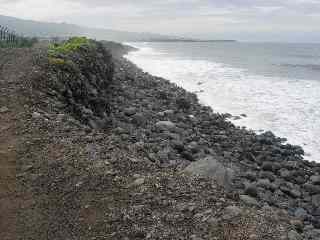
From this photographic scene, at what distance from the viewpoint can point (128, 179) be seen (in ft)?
26.1

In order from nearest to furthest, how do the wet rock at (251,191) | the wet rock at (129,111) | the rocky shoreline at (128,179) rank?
the rocky shoreline at (128,179)
the wet rock at (251,191)
the wet rock at (129,111)

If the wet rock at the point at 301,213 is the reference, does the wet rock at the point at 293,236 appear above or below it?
above

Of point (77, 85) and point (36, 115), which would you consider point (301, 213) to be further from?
point (77, 85)

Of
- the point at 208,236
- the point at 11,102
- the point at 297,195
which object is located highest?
the point at 11,102

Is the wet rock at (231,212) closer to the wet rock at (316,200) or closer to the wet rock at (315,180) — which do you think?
the wet rock at (316,200)

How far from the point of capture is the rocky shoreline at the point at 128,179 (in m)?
6.72

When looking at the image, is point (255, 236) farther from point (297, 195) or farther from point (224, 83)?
point (224, 83)

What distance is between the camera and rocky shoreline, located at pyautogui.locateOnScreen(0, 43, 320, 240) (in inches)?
265

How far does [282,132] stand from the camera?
19.8 m

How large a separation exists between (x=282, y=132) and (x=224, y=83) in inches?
658

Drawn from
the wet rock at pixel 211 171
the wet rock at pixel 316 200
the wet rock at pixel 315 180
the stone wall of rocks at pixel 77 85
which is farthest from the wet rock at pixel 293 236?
the wet rock at pixel 315 180

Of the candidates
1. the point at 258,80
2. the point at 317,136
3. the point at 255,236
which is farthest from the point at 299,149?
the point at 258,80

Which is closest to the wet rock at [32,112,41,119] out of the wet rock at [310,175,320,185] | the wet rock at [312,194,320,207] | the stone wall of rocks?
the stone wall of rocks

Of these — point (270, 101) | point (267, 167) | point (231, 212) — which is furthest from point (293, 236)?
point (270, 101)
